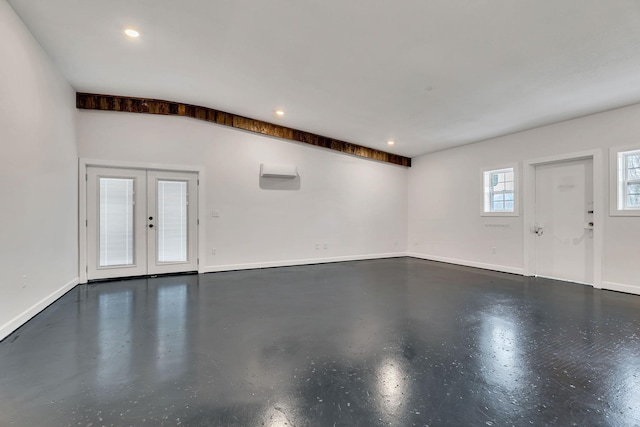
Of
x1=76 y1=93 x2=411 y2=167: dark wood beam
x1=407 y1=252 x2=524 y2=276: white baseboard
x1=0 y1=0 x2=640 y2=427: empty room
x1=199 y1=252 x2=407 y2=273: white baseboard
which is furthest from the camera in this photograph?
x1=407 y1=252 x2=524 y2=276: white baseboard

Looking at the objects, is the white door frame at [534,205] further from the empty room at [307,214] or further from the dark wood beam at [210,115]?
the dark wood beam at [210,115]

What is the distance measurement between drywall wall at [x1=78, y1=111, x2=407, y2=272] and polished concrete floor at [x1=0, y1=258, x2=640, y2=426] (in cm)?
190

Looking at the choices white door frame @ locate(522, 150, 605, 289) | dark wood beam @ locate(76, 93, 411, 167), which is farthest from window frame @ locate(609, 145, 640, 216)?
dark wood beam @ locate(76, 93, 411, 167)

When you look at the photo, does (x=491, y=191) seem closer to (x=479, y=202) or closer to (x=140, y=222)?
(x=479, y=202)

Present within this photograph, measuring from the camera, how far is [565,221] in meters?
5.05

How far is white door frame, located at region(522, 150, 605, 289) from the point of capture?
455 cm

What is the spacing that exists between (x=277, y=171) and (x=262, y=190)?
49 centimetres

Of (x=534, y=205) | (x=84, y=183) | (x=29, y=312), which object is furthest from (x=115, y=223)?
(x=534, y=205)

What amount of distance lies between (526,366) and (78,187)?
235 inches

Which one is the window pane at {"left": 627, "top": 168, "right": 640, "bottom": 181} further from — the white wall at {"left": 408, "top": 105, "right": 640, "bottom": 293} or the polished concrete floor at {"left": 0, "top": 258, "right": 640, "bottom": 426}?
the polished concrete floor at {"left": 0, "top": 258, "right": 640, "bottom": 426}

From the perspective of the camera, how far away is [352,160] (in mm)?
7242

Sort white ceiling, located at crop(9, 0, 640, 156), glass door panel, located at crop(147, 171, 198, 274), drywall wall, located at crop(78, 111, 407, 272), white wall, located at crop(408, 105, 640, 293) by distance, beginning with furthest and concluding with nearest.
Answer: glass door panel, located at crop(147, 171, 198, 274)
drywall wall, located at crop(78, 111, 407, 272)
white wall, located at crop(408, 105, 640, 293)
white ceiling, located at crop(9, 0, 640, 156)

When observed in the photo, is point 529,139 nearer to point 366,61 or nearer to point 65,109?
point 366,61

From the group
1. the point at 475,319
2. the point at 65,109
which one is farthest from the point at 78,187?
the point at 475,319
